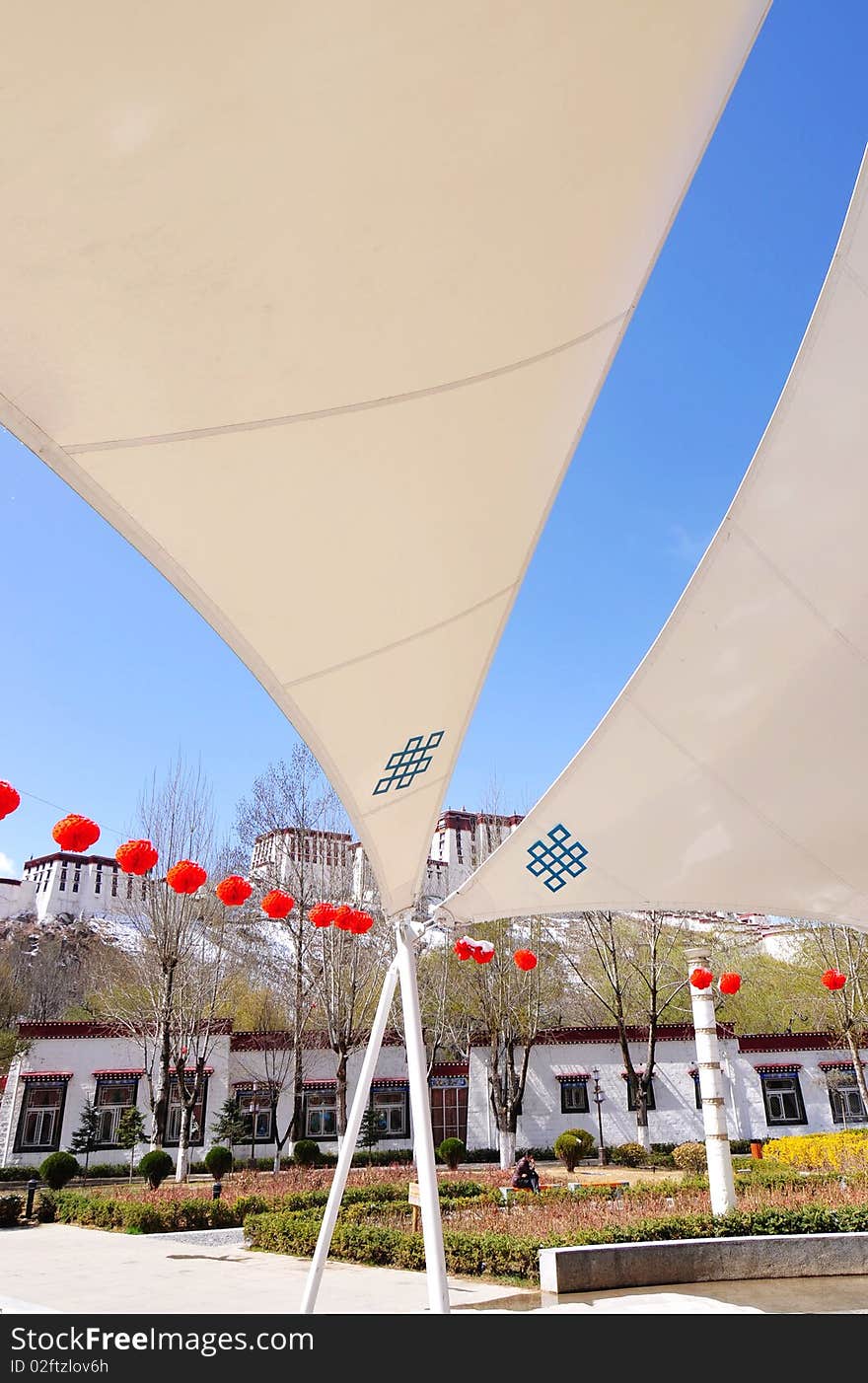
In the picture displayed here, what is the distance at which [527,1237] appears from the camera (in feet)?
30.1

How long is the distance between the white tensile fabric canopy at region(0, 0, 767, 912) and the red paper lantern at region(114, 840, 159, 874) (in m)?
3.92

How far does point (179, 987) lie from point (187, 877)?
14.0 m

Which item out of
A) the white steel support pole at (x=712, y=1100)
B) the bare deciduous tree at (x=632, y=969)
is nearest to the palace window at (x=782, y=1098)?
the bare deciduous tree at (x=632, y=969)

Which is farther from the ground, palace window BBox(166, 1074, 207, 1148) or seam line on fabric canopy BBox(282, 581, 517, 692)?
seam line on fabric canopy BBox(282, 581, 517, 692)

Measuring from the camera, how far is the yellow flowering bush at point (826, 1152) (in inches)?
658

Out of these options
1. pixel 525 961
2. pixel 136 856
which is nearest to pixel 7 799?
pixel 136 856

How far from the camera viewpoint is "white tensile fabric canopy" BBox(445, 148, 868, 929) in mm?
4004

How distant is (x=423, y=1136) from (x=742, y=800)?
2.56m

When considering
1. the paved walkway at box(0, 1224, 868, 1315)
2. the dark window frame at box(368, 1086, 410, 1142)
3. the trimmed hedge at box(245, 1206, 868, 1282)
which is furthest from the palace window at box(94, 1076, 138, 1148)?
the trimmed hedge at box(245, 1206, 868, 1282)

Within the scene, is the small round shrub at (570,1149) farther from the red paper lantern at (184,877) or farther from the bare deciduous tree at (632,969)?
the red paper lantern at (184,877)

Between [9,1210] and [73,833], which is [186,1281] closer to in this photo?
[73,833]

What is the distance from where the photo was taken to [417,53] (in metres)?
2.05

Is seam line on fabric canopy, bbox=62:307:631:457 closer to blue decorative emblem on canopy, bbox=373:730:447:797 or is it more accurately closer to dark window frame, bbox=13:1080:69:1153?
blue decorative emblem on canopy, bbox=373:730:447:797
